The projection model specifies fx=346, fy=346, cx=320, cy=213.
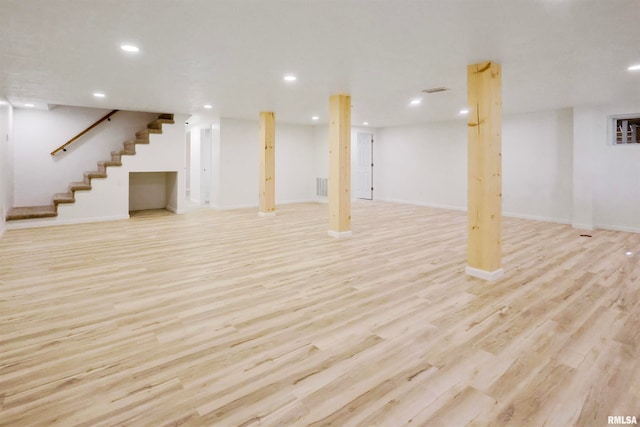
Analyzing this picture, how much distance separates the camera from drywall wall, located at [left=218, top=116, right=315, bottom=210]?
9.49 metres

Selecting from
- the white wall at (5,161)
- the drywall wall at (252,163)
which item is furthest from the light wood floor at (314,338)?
the drywall wall at (252,163)

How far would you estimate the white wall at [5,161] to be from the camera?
6.09 meters

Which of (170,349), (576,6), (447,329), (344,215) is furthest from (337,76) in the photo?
(170,349)

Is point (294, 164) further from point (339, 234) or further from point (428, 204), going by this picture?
point (339, 234)

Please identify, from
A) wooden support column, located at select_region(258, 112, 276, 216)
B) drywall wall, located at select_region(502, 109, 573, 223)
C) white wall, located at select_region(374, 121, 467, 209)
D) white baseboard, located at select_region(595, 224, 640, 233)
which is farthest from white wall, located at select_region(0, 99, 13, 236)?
white baseboard, located at select_region(595, 224, 640, 233)

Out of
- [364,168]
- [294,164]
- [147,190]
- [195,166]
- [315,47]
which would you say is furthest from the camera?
[364,168]

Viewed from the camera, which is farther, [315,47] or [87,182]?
[87,182]

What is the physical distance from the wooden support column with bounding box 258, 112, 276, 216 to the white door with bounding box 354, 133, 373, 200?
4.15 meters

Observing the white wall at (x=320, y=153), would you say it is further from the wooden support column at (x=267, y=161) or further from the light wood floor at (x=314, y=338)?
the light wood floor at (x=314, y=338)

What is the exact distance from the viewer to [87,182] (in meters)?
7.57

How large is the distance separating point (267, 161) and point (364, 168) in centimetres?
461

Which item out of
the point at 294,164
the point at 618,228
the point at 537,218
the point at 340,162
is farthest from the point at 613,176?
the point at 294,164

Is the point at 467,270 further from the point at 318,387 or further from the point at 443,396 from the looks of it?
the point at 318,387

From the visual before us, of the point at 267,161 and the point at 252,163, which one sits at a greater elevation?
the point at 252,163
